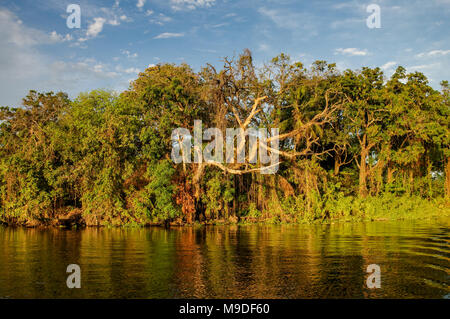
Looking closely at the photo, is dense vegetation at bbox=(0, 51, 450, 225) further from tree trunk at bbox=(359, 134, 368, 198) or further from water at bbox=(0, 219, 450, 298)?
water at bbox=(0, 219, 450, 298)

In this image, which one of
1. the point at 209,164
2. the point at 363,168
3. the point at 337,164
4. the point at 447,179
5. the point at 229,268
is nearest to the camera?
the point at 229,268

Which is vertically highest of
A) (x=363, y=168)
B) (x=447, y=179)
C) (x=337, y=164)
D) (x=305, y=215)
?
(x=337, y=164)

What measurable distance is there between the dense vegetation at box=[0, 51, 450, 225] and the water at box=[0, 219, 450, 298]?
9359 mm

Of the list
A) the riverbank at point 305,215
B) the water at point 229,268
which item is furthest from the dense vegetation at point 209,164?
the water at point 229,268

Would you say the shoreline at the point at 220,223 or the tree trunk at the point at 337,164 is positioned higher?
the tree trunk at the point at 337,164

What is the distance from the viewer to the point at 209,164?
86.5 ft

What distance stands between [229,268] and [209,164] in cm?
1607

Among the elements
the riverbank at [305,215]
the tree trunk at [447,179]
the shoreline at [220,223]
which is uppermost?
the tree trunk at [447,179]

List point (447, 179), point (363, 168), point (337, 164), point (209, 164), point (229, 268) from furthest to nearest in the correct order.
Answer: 1. point (447, 179)
2. point (337, 164)
3. point (363, 168)
4. point (209, 164)
5. point (229, 268)

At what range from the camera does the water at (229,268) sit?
8.20 m

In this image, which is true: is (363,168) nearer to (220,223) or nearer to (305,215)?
(305,215)

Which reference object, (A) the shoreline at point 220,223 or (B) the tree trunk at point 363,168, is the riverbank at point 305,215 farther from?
(B) the tree trunk at point 363,168

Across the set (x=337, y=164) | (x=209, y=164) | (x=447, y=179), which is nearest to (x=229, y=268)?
(x=209, y=164)

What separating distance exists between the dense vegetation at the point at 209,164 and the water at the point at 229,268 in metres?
9.36
